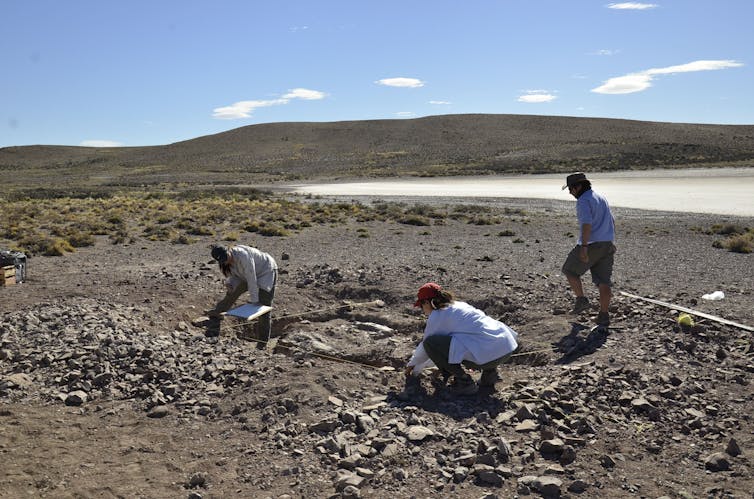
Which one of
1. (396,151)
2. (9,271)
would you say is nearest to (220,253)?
(9,271)

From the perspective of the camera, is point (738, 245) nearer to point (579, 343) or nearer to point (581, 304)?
point (581, 304)

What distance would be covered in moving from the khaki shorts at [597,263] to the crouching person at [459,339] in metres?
2.21

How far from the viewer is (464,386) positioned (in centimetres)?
589

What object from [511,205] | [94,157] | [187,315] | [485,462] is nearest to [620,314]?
[485,462]

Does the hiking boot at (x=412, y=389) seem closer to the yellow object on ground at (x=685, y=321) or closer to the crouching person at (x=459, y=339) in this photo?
the crouching person at (x=459, y=339)

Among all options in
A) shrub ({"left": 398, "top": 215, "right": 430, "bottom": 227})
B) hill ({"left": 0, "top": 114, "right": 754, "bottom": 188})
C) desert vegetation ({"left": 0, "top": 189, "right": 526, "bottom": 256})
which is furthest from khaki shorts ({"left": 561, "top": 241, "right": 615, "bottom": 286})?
hill ({"left": 0, "top": 114, "right": 754, "bottom": 188})

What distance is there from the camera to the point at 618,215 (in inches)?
984

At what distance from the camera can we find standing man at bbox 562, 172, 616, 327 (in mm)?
7406

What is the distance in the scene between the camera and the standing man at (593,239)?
741 cm

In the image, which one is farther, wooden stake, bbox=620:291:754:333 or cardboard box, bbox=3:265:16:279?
cardboard box, bbox=3:265:16:279

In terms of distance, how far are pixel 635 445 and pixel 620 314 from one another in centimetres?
341

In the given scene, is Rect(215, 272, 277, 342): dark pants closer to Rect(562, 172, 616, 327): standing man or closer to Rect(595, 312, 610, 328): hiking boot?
Rect(562, 172, 616, 327): standing man

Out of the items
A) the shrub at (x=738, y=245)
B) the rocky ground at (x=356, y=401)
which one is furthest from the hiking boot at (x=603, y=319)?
the shrub at (x=738, y=245)

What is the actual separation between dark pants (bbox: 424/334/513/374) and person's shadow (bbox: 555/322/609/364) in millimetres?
1555
